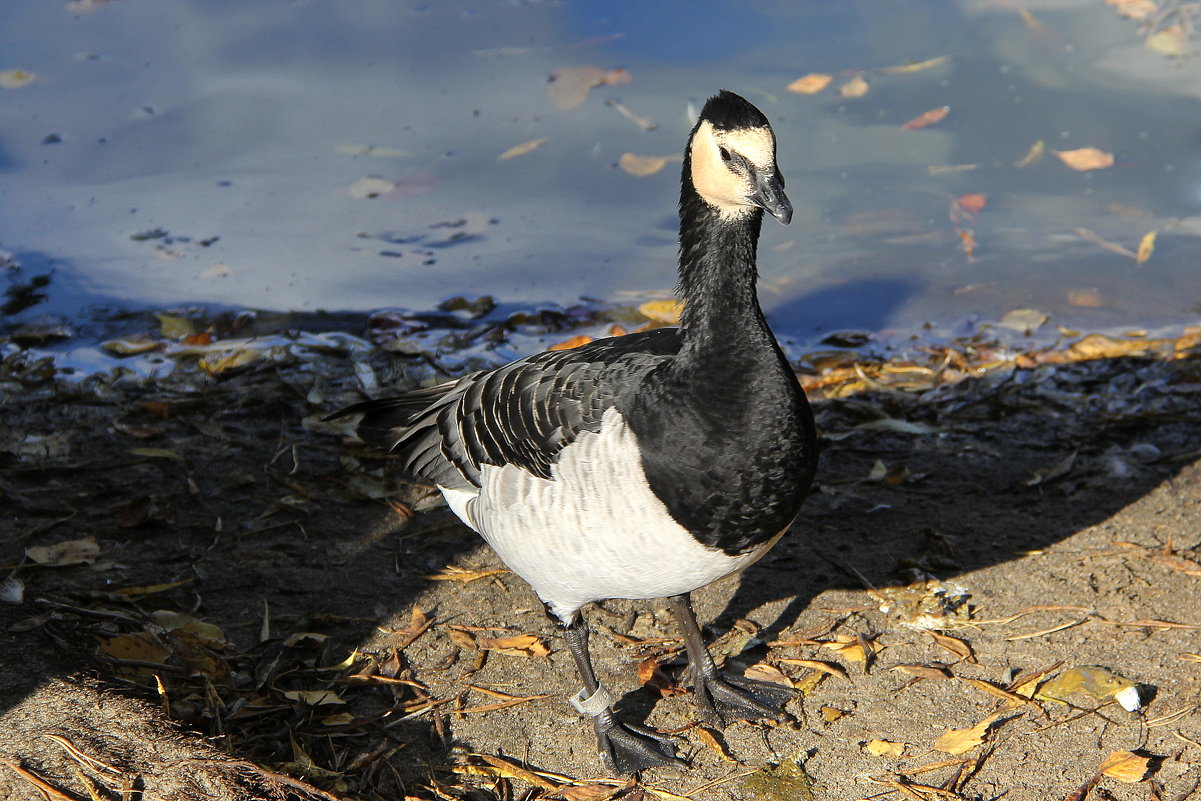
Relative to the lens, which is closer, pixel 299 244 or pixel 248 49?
pixel 299 244

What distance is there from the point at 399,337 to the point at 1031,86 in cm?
581

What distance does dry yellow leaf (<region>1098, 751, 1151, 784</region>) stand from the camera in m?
3.37

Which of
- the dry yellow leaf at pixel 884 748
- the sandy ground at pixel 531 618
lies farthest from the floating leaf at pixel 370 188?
the dry yellow leaf at pixel 884 748

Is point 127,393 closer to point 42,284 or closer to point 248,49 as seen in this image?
point 42,284

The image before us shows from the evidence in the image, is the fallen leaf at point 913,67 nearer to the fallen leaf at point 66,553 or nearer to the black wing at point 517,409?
the black wing at point 517,409

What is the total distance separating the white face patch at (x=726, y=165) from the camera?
3178 millimetres

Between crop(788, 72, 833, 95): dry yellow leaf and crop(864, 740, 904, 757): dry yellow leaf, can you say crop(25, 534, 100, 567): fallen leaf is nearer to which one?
crop(864, 740, 904, 757): dry yellow leaf

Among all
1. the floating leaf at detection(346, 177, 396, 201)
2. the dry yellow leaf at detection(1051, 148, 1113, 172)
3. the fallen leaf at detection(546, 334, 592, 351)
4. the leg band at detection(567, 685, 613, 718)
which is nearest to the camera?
the leg band at detection(567, 685, 613, 718)

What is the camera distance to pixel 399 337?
6.87 meters

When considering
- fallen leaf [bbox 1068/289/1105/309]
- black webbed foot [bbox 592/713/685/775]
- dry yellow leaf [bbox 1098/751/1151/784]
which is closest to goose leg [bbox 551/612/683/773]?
black webbed foot [bbox 592/713/685/775]

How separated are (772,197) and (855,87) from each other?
21.0 feet

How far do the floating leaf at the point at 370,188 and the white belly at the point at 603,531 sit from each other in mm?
5243

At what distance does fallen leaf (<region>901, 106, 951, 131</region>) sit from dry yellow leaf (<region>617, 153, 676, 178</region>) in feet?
6.69

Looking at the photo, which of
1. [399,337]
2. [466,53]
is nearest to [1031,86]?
[466,53]
